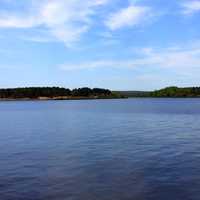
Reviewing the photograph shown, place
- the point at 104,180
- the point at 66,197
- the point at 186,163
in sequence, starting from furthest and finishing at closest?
1. the point at 186,163
2. the point at 104,180
3. the point at 66,197

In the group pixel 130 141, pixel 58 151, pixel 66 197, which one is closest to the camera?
pixel 66 197

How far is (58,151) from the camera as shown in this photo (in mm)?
34031

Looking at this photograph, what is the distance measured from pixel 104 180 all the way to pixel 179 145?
50.6 feet

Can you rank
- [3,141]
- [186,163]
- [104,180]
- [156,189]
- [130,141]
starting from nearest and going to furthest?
[156,189] → [104,180] → [186,163] → [130,141] → [3,141]

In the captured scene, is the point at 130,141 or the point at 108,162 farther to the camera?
the point at 130,141

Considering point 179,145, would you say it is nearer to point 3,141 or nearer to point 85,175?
point 85,175

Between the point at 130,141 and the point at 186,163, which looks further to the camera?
the point at 130,141

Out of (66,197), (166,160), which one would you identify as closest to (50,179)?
(66,197)

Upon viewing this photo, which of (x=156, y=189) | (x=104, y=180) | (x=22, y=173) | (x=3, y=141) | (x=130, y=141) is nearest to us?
(x=156, y=189)

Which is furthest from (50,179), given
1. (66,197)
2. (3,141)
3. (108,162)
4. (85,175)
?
(3,141)

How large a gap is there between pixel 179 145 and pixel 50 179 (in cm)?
1695

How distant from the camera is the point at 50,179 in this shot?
75.3 ft

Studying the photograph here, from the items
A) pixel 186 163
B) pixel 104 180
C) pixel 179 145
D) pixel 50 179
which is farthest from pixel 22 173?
pixel 179 145

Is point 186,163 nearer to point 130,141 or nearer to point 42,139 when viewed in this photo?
point 130,141
